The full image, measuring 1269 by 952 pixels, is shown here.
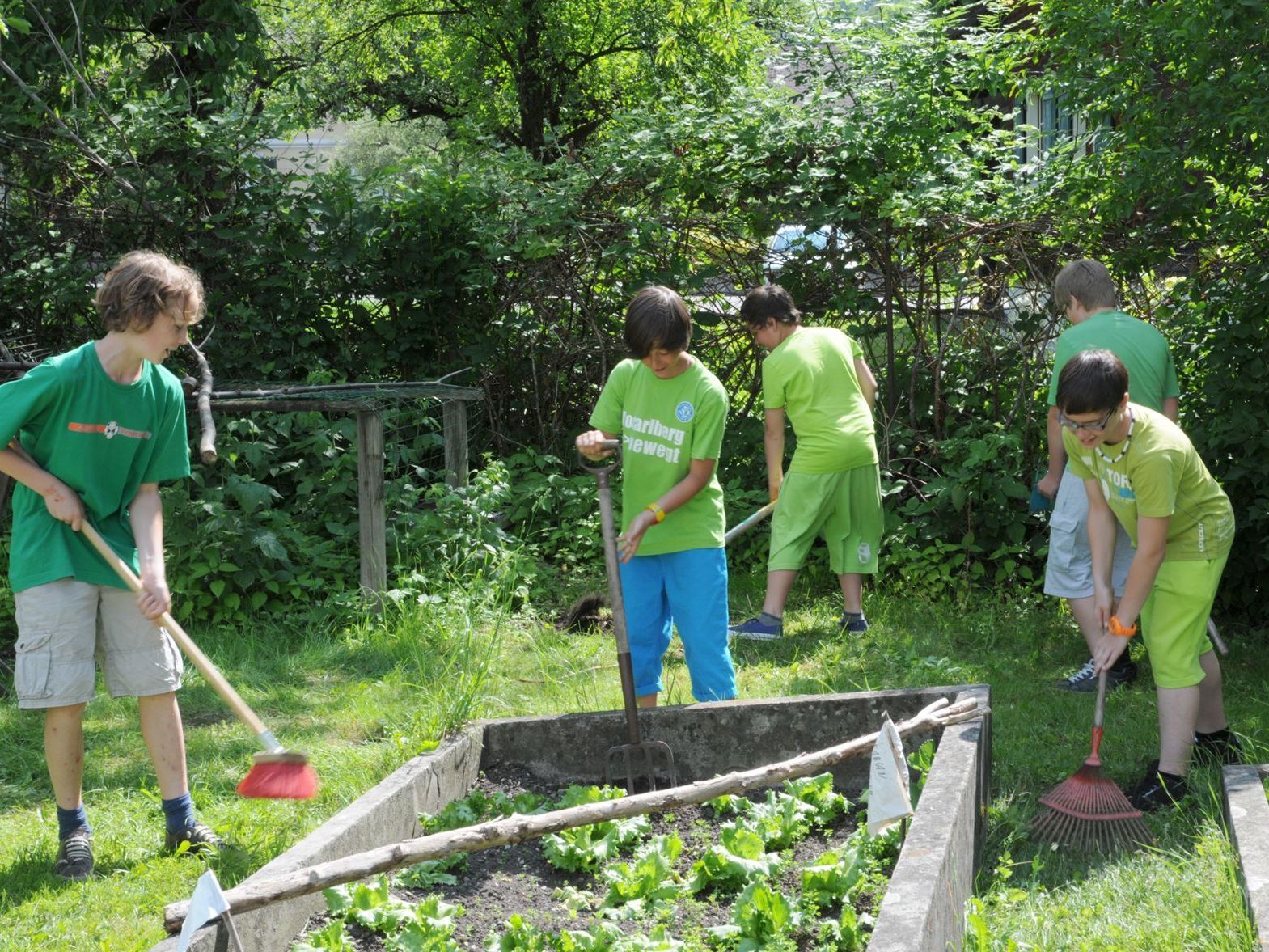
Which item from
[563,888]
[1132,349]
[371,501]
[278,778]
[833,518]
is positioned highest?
[1132,349]

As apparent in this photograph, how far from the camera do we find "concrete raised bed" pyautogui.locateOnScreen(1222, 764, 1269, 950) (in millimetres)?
2912

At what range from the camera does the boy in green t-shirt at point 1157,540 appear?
12.3 ft

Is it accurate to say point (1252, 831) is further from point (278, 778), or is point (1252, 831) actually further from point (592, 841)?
point (278, 778)

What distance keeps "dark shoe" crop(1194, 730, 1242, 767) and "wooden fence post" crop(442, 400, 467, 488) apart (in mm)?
4138

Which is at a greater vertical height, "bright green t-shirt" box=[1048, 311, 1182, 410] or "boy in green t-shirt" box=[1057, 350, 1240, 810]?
"bright green t-shirt" box=[1048, 311, 1182, 410]

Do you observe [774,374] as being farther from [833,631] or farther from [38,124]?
[38,124]

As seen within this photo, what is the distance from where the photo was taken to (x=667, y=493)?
450 cm

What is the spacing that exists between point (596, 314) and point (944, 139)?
90.4 inches

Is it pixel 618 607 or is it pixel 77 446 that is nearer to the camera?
pixel 77 446

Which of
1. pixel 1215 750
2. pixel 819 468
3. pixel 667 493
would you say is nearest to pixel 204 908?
pixel 667 493

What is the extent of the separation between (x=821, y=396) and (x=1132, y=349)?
151cm

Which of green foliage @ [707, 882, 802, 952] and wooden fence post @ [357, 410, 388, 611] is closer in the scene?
green foliage @ [707, 882, 802, 952]

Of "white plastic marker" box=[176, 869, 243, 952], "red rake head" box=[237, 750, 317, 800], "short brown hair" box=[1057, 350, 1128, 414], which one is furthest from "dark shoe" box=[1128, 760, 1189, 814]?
"white plastic marker" box=[176, 869, 243, 952]

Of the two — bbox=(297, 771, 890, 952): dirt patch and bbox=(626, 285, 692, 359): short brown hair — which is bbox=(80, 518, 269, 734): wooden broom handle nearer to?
bbox=(297, 771, 890, 952): dirt patch
